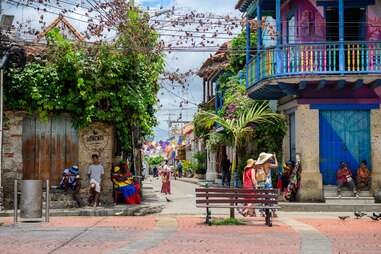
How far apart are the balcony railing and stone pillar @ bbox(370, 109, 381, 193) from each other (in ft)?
6.02

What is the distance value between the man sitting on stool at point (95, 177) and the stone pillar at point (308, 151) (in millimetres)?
6230

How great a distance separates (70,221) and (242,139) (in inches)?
332

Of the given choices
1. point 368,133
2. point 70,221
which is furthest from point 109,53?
point 368,133

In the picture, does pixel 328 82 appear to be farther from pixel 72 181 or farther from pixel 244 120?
pixel 72 181

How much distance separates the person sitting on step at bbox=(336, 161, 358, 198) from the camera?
69.6ft

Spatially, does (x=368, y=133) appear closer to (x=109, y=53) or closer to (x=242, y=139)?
(x=242, y=139)

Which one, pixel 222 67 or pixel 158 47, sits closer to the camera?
pixel 158 47

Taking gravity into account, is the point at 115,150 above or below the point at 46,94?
below

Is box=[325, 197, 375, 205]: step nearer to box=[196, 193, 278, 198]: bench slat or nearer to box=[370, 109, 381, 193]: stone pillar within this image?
box=[370, 109, 381, 193]: stone pillar

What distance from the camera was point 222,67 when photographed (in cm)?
3281

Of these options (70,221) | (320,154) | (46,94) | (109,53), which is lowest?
(70,221)

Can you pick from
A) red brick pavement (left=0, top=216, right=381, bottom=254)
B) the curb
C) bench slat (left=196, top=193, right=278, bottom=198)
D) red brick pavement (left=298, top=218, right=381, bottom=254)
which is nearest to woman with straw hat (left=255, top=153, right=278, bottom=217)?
red brick pavement (left=0, top=216, right=381, bottom=254)

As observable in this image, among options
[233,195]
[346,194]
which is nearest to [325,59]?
[346,194]

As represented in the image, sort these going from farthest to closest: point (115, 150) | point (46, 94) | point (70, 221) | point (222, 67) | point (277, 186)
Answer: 1. point (222, 67)
2. point (277, 186)
3. point (115, 150)
4. point (46, 94)
5. point (70, 221)
